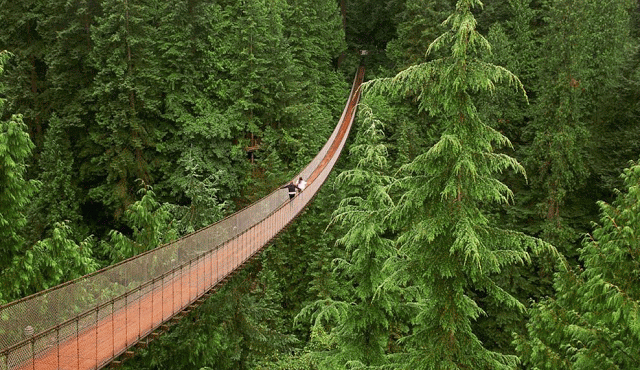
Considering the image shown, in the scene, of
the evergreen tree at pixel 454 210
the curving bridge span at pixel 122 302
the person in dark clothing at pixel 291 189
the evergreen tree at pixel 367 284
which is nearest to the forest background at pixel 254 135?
the evergreen tree at pixel 367 284

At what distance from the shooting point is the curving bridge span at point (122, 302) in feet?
18.6

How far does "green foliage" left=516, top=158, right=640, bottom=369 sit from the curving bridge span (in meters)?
5.06

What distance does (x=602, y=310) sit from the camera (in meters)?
6.68

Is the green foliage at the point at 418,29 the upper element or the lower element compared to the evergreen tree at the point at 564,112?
upper

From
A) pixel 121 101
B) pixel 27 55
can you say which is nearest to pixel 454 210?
pixel 121 101

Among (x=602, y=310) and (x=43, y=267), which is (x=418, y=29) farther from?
(x=43, y=267)

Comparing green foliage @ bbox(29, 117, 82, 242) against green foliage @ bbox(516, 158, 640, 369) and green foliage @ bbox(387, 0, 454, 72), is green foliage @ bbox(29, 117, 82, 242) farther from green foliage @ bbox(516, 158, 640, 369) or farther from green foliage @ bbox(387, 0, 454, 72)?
green foliage @ bbox(387, 0, 454, 72)

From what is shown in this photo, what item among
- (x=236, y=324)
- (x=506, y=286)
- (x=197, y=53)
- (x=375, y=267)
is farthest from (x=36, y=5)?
(x=506, y=286)

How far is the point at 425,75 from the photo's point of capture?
5.20m

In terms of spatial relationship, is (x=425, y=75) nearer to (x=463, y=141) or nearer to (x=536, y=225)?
(x=463, y=141)

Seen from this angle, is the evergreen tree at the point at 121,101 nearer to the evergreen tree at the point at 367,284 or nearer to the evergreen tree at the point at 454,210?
the evergreen tree at the point at 367,284

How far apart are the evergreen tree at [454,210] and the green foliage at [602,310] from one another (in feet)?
3.96

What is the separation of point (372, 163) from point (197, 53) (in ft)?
44.6

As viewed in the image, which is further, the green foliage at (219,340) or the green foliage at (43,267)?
the green foliage at (219,340)
